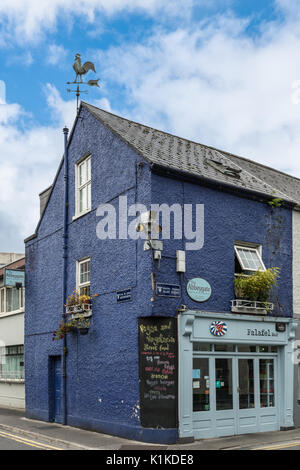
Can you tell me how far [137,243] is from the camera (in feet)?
44.7

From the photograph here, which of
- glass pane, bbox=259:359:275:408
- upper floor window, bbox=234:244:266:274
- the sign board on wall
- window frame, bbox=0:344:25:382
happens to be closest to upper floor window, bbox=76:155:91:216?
the sign board on wall

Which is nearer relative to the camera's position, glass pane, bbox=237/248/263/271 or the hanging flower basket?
glass pane, bbox=237/248/263/271

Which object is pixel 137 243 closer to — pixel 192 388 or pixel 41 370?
pixel 192 388

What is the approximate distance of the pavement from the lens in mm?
11984

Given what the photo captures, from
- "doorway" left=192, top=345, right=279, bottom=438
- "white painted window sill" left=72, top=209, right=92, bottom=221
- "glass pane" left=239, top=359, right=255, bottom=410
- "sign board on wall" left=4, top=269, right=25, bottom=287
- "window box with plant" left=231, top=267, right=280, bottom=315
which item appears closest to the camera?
"doorway" left=192, top=345, right=279, bottom=438

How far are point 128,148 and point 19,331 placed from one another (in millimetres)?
11181

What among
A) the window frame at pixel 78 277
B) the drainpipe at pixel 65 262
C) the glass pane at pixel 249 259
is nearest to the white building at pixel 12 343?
the drainpipe at pixel 65 262

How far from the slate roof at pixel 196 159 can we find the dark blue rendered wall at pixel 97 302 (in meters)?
0.48

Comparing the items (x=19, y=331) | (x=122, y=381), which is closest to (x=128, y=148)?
(x=122, y=381)

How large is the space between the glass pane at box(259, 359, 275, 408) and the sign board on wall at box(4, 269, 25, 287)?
9444 mm

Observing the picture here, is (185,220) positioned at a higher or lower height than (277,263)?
higher

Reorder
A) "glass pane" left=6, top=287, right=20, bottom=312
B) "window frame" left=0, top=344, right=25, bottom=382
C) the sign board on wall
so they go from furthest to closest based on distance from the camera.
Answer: "glass pane" left=6, top=287, right=20, bottom=312
"window frame" left=0, top=344, right=25, bottom=382
the sign board on wall

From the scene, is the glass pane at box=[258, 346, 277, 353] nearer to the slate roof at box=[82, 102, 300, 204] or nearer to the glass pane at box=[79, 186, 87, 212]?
the slate roof at box=[82, 102, 300, 204]

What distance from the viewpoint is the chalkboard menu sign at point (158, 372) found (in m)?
12.5
